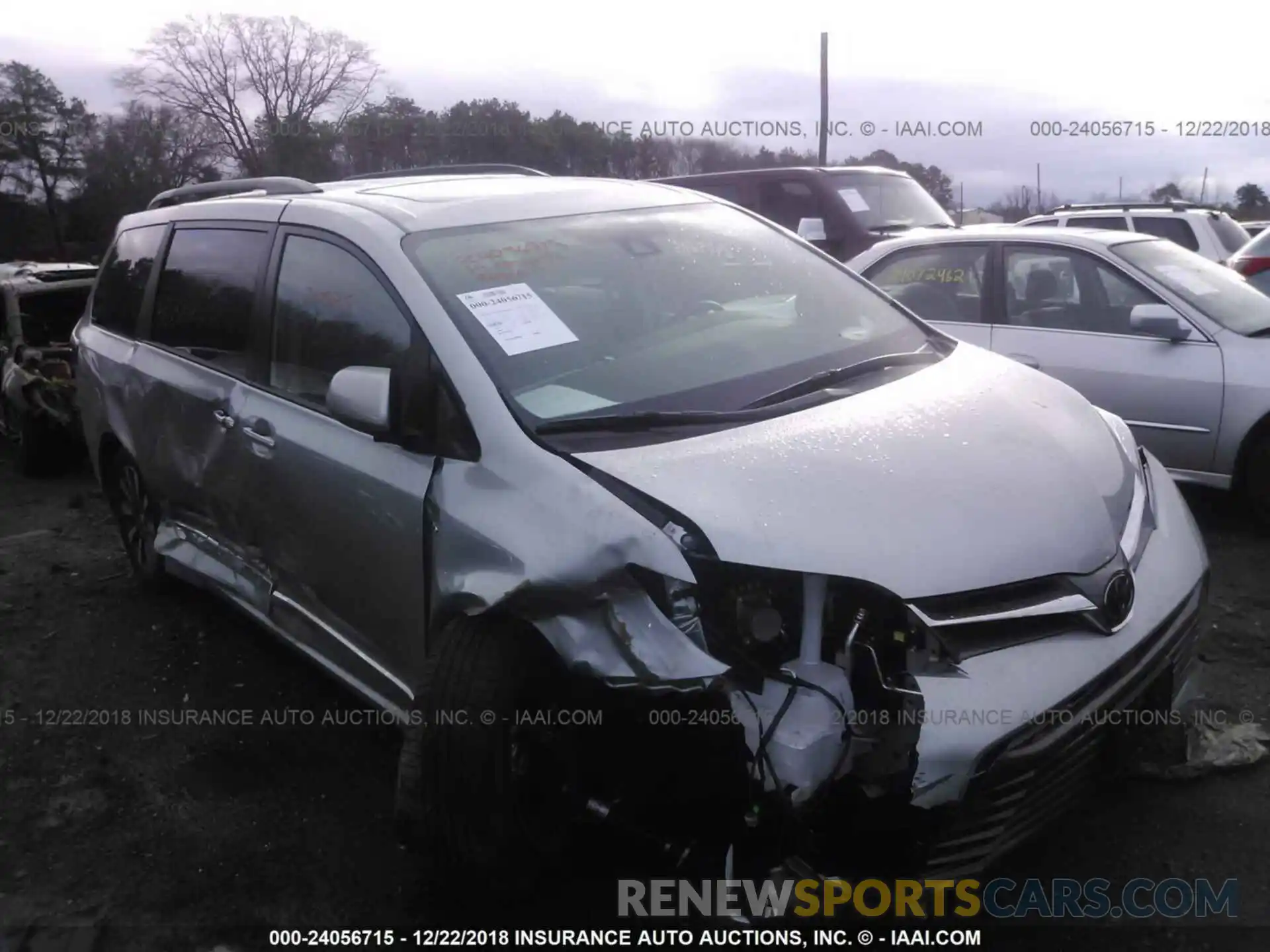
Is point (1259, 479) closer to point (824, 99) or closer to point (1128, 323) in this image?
point (1128, 323)

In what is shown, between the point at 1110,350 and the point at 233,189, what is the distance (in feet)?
13.5

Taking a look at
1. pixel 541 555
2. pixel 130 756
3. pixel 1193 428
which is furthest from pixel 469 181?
pixel 1193 428

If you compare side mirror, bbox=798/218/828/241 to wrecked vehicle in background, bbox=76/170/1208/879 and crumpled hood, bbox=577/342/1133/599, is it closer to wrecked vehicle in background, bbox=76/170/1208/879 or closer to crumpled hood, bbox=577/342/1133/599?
wrecked vehicle in background, bbox=76/170/1208/879

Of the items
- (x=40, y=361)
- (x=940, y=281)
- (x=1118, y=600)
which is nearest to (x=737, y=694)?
A: (x=1118, y=600)

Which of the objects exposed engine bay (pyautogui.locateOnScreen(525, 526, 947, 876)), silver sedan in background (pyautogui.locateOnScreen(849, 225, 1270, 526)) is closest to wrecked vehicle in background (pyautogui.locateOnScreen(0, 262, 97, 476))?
silver sedan in background (pyautogui.locateOnScreen(849, 225, 1270, 526))

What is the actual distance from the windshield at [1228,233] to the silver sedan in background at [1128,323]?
15.6 ft

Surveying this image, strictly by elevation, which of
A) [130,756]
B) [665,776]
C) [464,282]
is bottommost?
[130,756]

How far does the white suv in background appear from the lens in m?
9.72

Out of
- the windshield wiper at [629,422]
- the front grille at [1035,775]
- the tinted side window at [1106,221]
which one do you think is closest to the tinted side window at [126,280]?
the windshield wiper at [629,422]

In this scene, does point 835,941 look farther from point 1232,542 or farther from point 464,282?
point 1232,542

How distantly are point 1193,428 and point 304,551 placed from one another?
402 centimetres

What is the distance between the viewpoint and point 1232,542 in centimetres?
494

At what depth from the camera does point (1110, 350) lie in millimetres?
5270

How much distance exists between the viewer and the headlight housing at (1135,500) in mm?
2588
